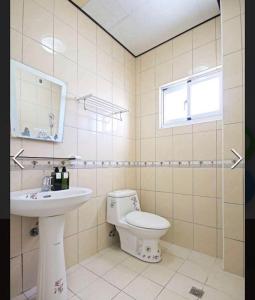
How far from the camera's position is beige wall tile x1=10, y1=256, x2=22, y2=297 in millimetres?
1200

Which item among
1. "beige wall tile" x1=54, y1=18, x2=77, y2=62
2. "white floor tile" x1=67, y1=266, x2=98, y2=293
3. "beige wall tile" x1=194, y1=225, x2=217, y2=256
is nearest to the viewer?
"white floor tile" x1=67, y1=266, x2=98, y2=293

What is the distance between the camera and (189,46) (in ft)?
6.53

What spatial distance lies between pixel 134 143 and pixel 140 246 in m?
1.26

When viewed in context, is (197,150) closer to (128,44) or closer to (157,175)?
(157,175)

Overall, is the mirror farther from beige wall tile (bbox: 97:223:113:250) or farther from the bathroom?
beige wall tile (bbox: 97:223:113:250)

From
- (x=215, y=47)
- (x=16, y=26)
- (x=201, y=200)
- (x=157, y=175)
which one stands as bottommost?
(x=201, y=200)

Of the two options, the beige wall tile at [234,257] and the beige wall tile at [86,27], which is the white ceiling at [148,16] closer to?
the beige wall tile at [86,27]

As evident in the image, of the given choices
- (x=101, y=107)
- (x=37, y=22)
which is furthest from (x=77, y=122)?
(x=37, y=22)

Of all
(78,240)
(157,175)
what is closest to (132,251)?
(78,240)

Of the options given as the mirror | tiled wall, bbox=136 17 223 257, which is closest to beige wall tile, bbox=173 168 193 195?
tiled wall, bbox=136 17 223 257

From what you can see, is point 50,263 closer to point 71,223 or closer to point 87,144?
point 71,223

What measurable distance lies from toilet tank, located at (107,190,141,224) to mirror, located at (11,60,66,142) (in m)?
0.84

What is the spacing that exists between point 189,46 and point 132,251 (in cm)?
230

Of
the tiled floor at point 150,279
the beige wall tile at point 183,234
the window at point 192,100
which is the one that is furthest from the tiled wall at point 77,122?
the beige wall tile at point 183,234
